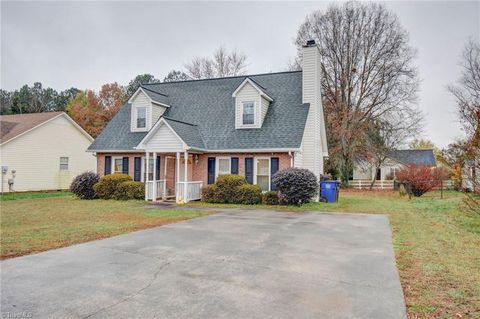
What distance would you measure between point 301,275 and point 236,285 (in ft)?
3.76

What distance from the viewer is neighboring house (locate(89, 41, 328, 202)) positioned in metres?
16.4

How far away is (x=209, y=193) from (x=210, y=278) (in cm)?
1167

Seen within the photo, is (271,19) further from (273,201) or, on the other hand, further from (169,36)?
(273,201)

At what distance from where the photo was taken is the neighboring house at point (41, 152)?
22.6 meters

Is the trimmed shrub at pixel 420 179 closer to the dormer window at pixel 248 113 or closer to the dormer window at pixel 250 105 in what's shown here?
the dormer window at pixel 250 105

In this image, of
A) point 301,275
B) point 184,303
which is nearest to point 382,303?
point 301,275

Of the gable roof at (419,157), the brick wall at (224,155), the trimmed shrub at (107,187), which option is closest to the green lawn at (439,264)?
the brick wall at (224,155)

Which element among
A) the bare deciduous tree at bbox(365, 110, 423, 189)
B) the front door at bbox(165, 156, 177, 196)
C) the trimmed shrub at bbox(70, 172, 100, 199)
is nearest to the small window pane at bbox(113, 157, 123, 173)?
the trimmed shrub at bbox(70, 172, 100, 199)

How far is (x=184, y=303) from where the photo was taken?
3.96 m

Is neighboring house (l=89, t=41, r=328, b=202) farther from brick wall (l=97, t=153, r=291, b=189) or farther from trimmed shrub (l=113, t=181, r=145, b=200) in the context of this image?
trimmed shrub (l=113, t=181, r=145, b=200)

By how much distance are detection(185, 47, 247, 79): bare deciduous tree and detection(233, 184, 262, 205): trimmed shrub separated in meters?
24.6

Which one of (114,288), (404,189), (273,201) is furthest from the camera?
(404,189)

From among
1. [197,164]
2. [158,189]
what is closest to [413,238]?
[197,164]

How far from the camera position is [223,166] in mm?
17703
